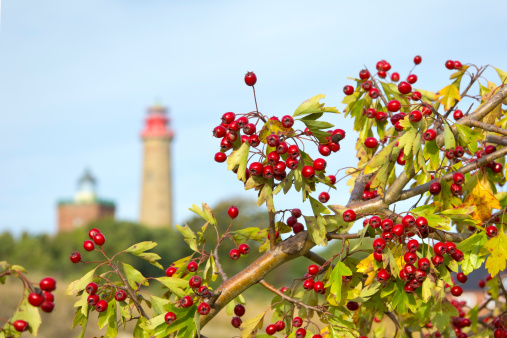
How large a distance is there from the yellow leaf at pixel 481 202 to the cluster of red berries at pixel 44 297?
212 cm

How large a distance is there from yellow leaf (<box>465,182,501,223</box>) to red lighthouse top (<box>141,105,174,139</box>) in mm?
75811

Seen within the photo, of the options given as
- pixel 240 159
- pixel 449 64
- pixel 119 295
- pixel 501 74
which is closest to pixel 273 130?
pixel 240 159

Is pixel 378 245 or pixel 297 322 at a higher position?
pixel 378 245

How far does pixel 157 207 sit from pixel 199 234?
70.2m

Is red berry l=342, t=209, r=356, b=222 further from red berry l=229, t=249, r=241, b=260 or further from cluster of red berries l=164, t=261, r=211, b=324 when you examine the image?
cluster of red berries l=164, t=261, r=211, b=324

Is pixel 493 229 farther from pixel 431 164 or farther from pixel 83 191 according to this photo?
pixel 83 191

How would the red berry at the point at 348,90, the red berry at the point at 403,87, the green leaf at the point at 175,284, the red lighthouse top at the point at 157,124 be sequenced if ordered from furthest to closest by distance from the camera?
1. the red lighthouse top at the point at 157,124
2. the red berry at the point at 348,90
3. the red berry at the point at 403,87
4. the green leaf at the point at 175,284

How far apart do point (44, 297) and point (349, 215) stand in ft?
4.70

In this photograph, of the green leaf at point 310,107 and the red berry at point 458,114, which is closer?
the green leaf at point 310,107

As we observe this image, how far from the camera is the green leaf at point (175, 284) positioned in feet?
9.53

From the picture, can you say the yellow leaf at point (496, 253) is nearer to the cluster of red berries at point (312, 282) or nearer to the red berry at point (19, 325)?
the cluster of red berries at point (312, 282)

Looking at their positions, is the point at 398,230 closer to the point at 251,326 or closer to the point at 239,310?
the point at 251,326

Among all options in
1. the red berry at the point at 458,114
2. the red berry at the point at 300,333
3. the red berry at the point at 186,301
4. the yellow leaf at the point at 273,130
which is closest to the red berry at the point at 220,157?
the yellow leaf at the point at 273,130

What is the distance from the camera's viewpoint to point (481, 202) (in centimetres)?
310
